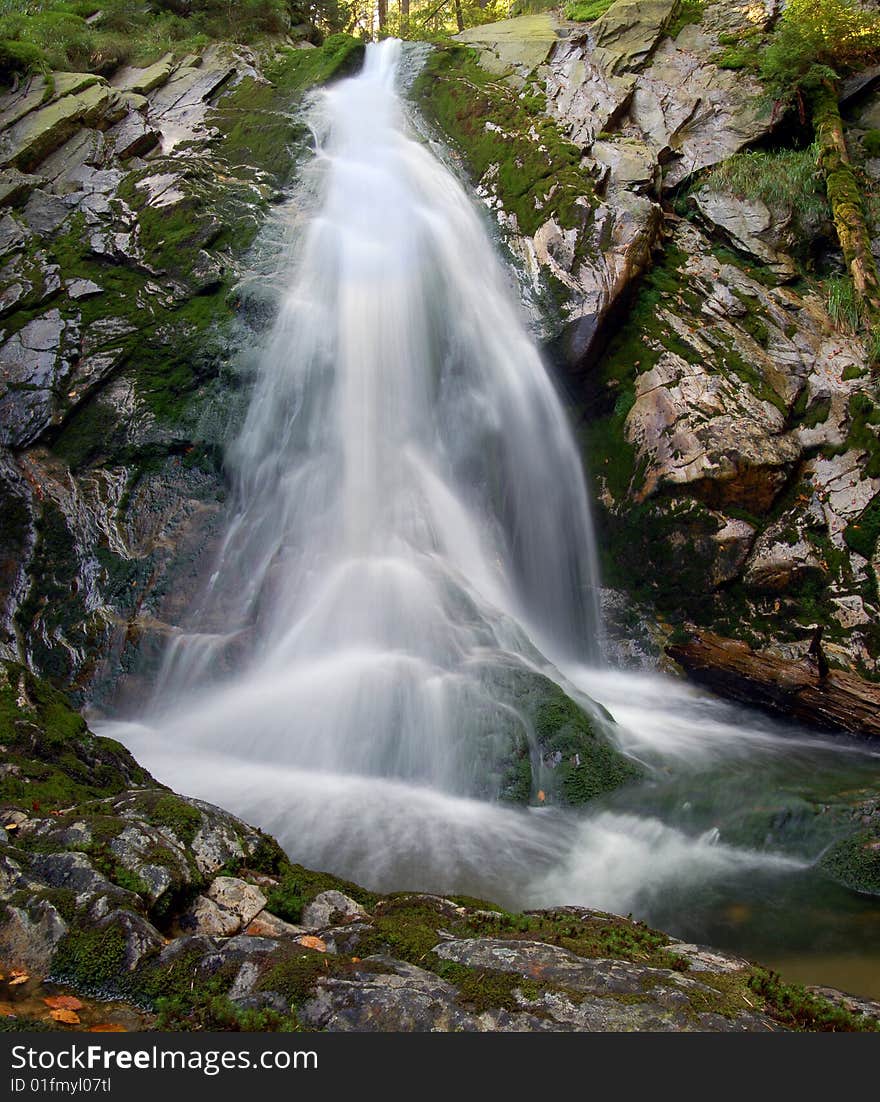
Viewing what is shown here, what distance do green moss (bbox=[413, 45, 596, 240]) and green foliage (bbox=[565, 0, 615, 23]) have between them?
2712mm

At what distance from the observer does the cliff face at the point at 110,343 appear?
26.7 feet

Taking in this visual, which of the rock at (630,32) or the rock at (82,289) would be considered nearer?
the rock at (82,289)

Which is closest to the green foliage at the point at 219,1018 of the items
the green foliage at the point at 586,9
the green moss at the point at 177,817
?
the green moss at the point at 177,817

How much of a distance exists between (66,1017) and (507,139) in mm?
14450

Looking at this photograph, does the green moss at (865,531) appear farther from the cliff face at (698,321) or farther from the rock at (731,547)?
the rock at (731,547)

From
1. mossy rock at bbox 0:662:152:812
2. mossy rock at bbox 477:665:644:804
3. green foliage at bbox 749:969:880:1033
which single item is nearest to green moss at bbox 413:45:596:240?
mossy rock at bbox 477:665:644:804

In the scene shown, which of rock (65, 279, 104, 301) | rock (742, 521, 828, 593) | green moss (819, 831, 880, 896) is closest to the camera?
green moss (819, 831, 880, 896)

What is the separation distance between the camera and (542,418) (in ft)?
34.3

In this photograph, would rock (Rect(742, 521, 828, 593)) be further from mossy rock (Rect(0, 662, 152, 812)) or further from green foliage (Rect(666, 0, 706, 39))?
green foliage (Rect(666, 0, 706, 39))

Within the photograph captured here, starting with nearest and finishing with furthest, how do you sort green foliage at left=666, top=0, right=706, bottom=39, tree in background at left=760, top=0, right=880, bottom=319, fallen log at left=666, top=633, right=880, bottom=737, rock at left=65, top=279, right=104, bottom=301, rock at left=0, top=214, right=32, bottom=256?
fallen log at left=666, top=633, right=880, bottom=737
rock at left=65, top=279, right=104, bottom=301
rock at left=0, top=214, right=32, bottom=256
tree in background at left=760, top=0, right=880, bottom=319
green foliage at left=666, top=0, right=706, bottom=39

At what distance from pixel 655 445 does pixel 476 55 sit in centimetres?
1187

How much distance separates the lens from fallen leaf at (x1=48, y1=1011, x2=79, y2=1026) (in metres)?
2.31

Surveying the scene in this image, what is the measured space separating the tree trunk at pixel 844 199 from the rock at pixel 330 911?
10788mm

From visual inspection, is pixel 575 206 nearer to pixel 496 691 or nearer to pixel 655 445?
pixel 655 445
